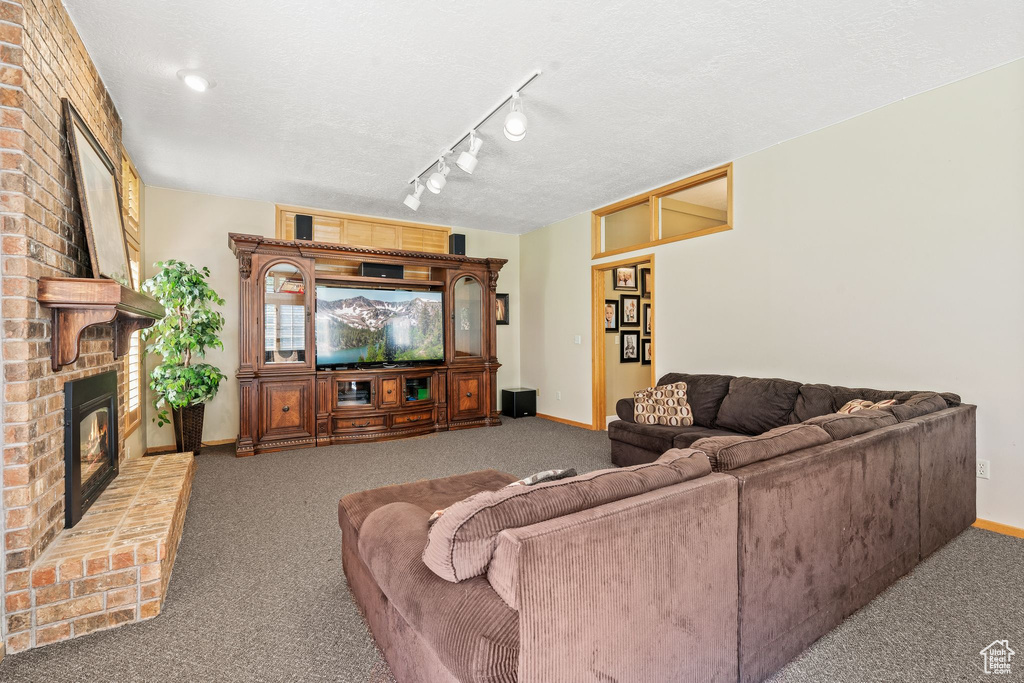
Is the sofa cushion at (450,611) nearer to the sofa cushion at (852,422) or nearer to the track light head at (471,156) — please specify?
the sofa cushion at (852,422)

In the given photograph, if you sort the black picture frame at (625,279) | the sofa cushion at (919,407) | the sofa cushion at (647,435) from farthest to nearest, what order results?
the black picture frame at (625,279) < the sofa cushion at (647,435) < the sofa cushion at (919,407)

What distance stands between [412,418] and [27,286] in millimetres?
3923

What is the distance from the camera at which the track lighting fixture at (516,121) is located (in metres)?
2.78

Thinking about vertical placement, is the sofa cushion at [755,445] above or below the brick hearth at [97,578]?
above

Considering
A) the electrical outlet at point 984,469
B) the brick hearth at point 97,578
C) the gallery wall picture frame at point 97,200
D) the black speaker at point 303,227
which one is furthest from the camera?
the black speaker at point 303,227

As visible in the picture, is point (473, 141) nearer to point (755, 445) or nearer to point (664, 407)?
point (664, 407)

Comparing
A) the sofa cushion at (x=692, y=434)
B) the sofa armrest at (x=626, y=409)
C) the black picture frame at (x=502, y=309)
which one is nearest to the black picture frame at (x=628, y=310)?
the black picture frame at (x=502, y=309)

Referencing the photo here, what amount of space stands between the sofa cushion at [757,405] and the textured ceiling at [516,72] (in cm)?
186

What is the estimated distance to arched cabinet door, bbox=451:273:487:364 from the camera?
5785mm

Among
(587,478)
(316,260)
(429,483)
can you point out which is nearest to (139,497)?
(429,483)

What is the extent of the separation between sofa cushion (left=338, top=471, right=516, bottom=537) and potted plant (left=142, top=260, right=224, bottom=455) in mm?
2932

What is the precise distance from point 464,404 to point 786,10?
15.2 feet

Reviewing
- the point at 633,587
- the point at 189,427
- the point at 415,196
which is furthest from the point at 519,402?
the point at 633,587

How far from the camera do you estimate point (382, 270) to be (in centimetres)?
537
